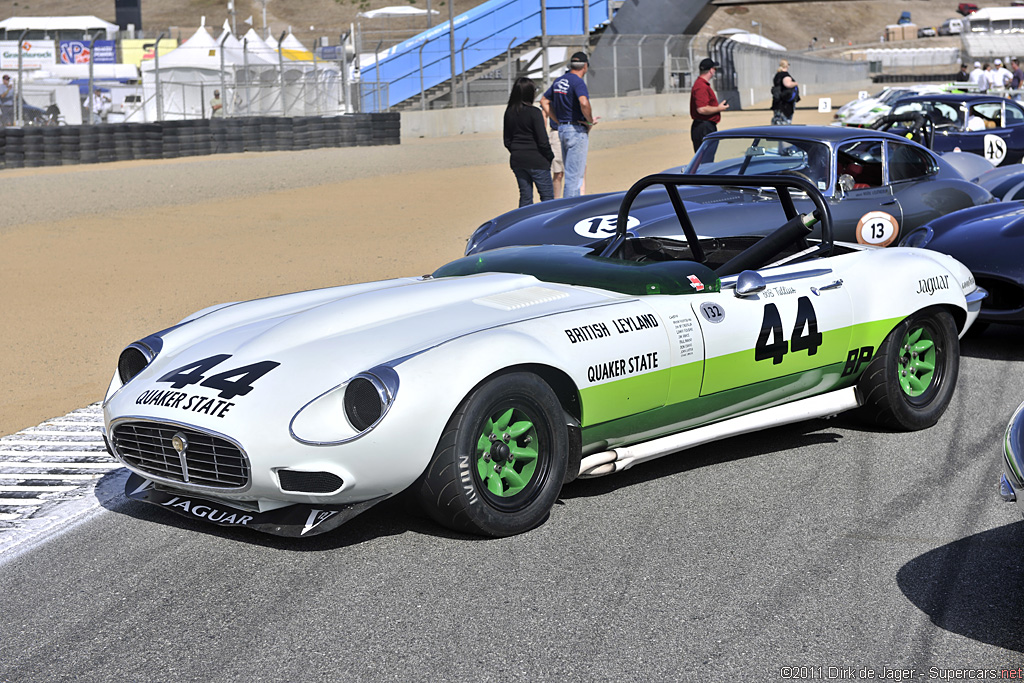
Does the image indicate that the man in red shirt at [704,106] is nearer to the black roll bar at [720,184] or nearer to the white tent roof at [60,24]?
the black roll bar at [720,184]

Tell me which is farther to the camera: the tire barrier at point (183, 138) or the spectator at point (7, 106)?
the spectator at point (7, 106)

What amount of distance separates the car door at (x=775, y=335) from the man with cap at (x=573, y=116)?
7023mm

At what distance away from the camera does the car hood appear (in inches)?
283

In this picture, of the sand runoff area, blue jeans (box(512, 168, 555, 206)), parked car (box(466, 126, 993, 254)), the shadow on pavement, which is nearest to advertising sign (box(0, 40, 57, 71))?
the sand runoff area

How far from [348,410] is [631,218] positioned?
4.21 m

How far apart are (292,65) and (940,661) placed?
35592 millimetres

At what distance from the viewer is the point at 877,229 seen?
8.42 meters

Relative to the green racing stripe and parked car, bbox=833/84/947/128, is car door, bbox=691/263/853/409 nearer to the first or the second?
the green racing stripe

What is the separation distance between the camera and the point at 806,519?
4.14 m

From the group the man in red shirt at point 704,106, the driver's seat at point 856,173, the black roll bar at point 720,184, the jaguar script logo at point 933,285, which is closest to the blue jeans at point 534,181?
the man in red shirt at point 704,106

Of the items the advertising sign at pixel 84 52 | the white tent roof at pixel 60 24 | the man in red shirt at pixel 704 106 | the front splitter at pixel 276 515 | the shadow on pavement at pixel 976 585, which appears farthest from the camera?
the white tent roof at pixel 60 24

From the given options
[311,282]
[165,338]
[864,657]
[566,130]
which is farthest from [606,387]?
[566,130]

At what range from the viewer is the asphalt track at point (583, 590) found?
3.07 metres

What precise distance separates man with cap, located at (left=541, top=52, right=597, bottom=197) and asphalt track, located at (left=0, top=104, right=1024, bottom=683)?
7.56 meters
